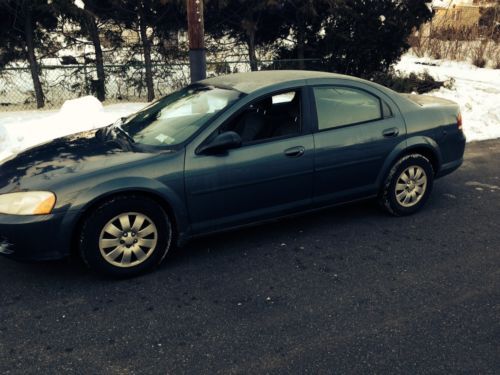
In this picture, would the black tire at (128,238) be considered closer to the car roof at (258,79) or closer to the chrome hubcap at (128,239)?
the chrome hubcap at (128,239)

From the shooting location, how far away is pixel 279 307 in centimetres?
333

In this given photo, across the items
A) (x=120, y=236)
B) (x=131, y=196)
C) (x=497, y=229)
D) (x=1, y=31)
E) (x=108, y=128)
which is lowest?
(x=497, y=229)

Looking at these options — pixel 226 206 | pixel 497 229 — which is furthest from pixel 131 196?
pixel 497 229

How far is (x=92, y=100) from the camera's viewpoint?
27.7 ft

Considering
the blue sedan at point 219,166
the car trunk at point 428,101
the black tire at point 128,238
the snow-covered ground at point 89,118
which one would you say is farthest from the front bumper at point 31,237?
the snow-covered ground at point 89,118

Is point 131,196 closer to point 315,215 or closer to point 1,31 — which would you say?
point 315,215

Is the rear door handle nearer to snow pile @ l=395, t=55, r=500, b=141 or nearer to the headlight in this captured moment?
the headlight

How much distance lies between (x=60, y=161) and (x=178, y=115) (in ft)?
3.59

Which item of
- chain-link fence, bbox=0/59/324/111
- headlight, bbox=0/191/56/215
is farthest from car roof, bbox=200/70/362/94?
chain-link fence, bbox=0/59/324/111

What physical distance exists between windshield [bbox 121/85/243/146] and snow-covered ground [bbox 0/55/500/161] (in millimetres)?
3315

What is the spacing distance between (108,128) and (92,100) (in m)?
4.15

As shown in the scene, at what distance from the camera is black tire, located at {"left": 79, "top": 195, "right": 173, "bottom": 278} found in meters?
3.51

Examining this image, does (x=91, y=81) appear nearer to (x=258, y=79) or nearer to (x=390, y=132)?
(x=258, y=79)

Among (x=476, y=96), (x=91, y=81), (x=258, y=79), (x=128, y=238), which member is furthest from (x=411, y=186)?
(x=91, y=81)
